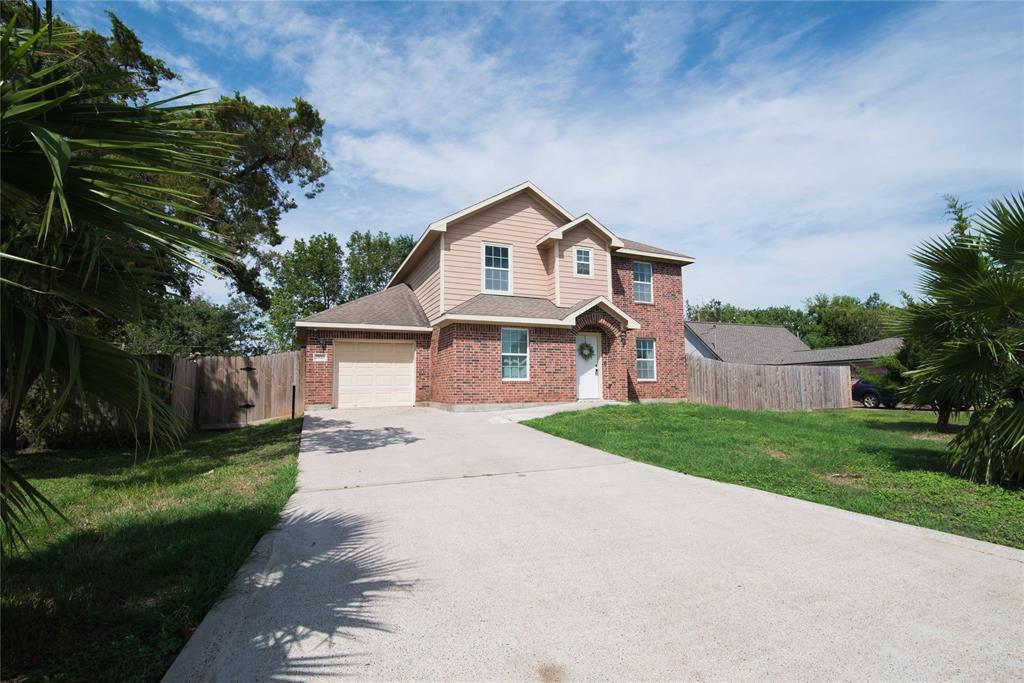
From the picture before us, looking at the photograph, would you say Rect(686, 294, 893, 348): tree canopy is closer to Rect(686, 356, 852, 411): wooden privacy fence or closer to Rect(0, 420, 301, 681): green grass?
Rect(686, 356, 852, 411): wooden privacy fence

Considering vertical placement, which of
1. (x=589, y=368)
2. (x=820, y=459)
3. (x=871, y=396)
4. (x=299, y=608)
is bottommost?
(x=299, y=608)

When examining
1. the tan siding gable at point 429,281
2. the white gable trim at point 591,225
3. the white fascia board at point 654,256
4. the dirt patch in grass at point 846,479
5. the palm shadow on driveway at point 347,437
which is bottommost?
the dirt patch in grass at point 846,479

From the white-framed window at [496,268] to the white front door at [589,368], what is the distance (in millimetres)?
3036

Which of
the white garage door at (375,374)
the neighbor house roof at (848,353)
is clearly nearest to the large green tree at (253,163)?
the white garage door at (375,374)

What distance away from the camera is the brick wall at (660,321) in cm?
1936

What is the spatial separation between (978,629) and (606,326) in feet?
46.5

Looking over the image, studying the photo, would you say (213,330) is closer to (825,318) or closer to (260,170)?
(260,170)

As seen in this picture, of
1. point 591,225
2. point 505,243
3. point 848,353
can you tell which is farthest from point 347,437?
point 848,353

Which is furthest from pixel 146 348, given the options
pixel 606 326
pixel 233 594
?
pixel 233 594

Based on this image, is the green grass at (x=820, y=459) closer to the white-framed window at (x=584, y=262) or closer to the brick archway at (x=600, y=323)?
the brick archway at (x=600, y=323)

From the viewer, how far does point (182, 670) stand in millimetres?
2736

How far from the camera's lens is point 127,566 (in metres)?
4.05

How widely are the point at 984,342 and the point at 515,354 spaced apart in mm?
11286

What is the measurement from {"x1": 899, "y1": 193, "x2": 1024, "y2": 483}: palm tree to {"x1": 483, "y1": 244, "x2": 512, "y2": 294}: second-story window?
12.1 m
